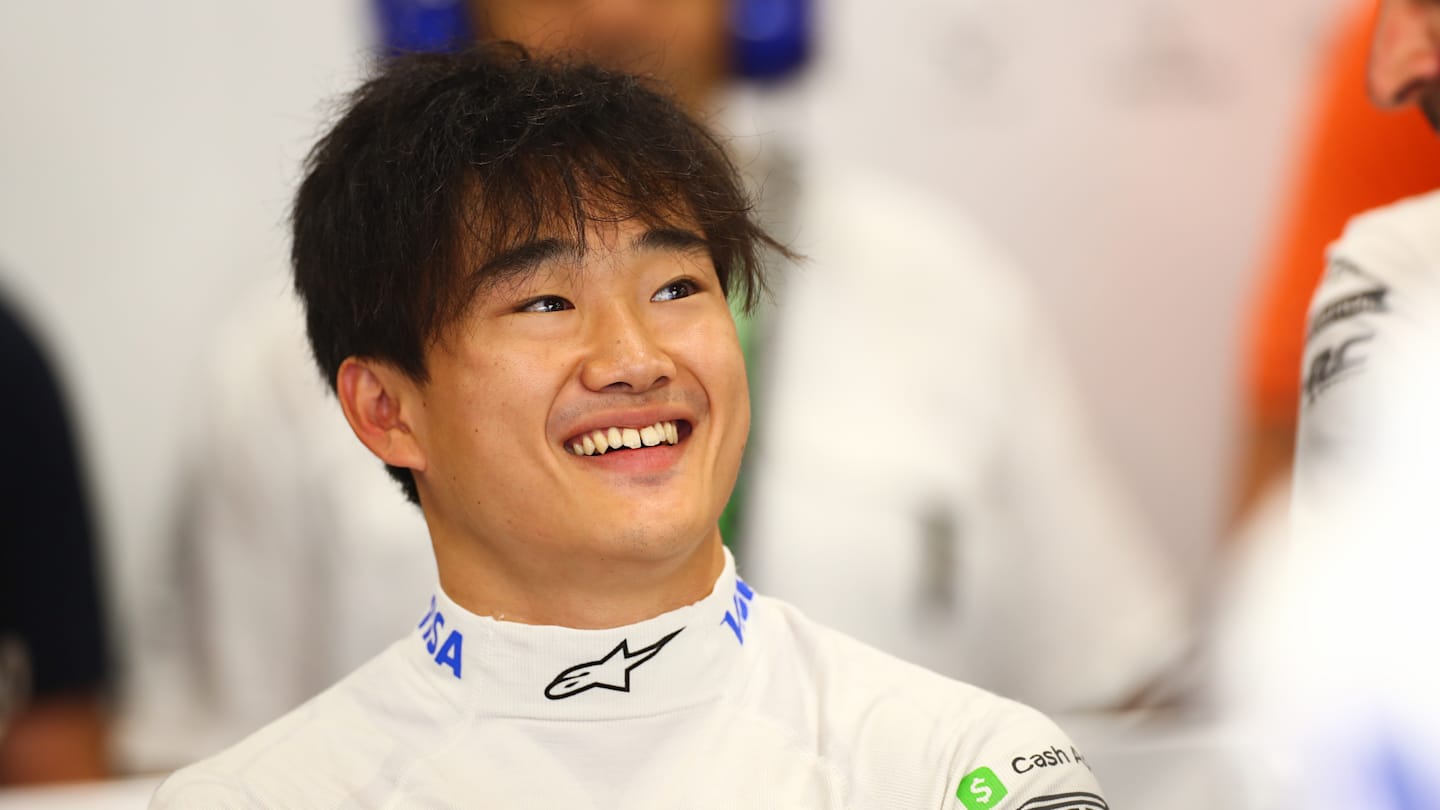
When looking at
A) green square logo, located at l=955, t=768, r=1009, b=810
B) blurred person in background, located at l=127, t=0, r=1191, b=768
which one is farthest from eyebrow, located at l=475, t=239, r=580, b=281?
blurred person in background, located at l=127, t=0, r=1191, b=768

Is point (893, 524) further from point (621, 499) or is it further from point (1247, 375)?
point (621, 499)

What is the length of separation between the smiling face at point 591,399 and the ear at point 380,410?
3 cm

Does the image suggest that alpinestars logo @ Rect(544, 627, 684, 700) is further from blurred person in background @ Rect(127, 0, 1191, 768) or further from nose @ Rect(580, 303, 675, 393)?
blurred person in background @ Rect(127, 0, 1191, 768)

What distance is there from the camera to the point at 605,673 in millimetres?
839

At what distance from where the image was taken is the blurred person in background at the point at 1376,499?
783mm

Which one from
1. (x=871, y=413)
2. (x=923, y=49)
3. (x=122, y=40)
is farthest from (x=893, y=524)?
(x=122, y=40)

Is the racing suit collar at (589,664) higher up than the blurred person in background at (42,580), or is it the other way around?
the racing suit collar at (589,664)

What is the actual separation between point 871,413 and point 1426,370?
105cm

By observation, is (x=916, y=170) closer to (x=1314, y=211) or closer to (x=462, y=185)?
(x=1314, y=211)

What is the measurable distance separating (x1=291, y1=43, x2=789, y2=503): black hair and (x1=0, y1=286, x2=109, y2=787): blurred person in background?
99 centimetres

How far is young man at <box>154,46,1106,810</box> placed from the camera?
795 mm

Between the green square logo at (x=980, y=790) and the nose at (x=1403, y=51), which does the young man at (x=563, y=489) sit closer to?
the green square logo at (x=980, y=790)

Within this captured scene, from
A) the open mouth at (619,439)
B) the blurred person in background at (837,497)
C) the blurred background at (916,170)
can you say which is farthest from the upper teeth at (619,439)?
the blurred background at (916,170)

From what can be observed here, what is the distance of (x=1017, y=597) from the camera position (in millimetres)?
1816
